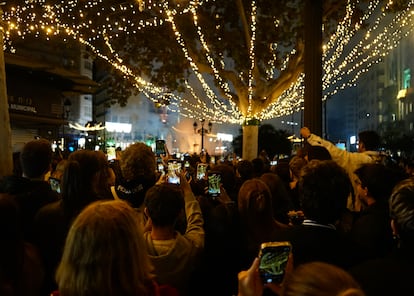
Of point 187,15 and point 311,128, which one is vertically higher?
point 187,15

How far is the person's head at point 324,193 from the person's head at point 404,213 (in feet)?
1.37

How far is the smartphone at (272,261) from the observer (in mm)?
1851

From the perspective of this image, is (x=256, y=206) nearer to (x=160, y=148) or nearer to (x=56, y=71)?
(x=160, y=148)

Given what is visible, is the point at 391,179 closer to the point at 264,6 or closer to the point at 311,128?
the point at 311,128

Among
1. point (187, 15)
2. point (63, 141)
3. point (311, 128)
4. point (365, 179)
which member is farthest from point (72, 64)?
point (365, 179)

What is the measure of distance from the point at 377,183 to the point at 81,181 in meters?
2.54

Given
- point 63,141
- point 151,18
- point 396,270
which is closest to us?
point 396,270

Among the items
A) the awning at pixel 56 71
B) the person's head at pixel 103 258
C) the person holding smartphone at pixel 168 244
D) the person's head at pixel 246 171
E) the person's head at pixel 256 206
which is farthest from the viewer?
the awning at pixel 56 71

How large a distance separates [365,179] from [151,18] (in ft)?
47.2

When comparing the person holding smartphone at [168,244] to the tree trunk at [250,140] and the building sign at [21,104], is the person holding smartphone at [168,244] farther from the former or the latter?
the building sign at [21,104]

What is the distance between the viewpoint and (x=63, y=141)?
27.0 metres

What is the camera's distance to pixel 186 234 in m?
3.52

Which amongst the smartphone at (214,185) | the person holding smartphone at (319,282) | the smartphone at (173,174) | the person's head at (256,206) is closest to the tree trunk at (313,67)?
the smartphone at (214,185)

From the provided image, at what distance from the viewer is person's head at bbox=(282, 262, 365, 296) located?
5.08 feet
